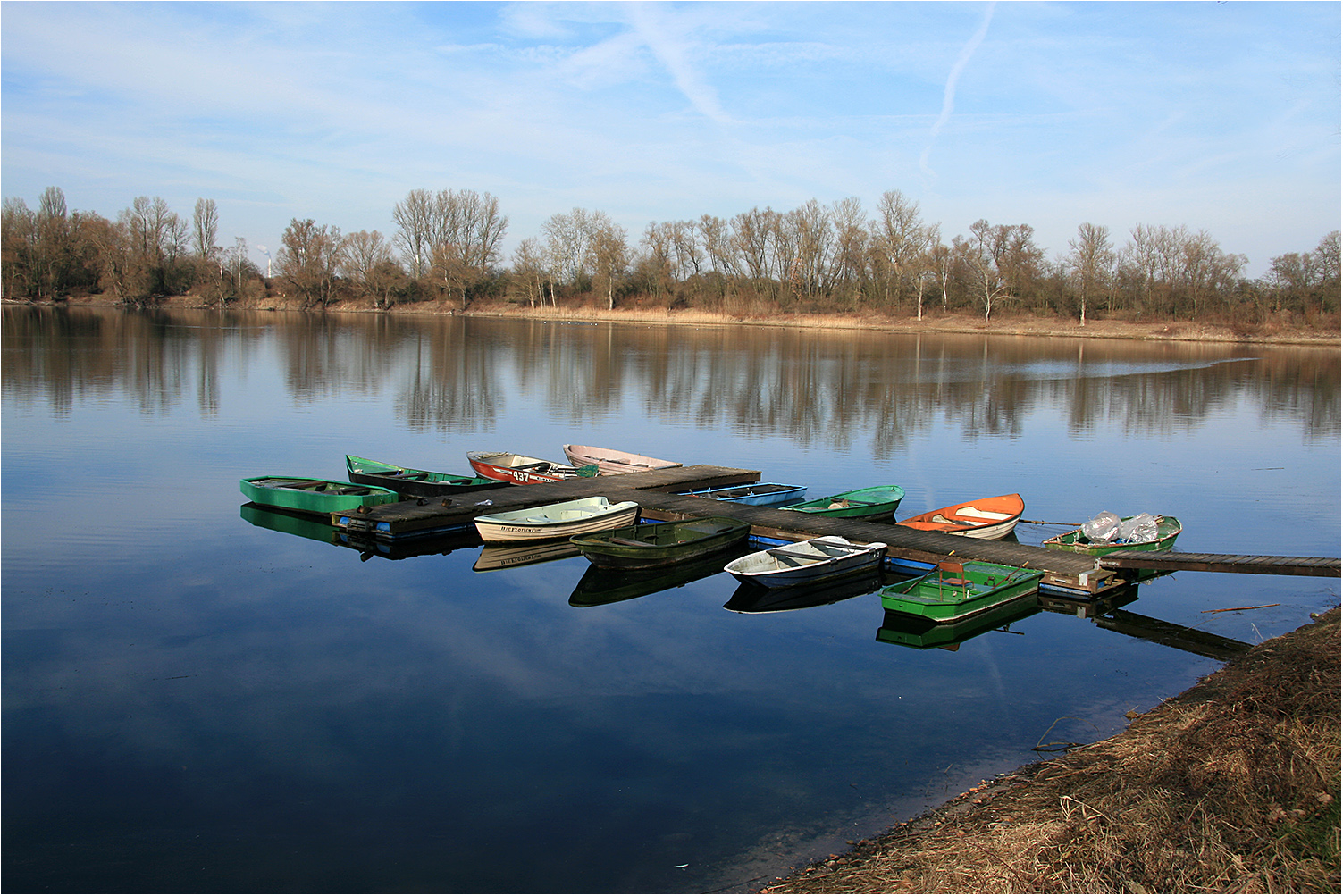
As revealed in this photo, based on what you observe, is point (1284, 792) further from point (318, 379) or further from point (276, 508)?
point (318, 379)

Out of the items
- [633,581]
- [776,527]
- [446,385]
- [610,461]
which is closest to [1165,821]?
[633,581]

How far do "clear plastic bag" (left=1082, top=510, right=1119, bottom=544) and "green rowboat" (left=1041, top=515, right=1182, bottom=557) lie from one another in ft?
0.24

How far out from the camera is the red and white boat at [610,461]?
23.1 m

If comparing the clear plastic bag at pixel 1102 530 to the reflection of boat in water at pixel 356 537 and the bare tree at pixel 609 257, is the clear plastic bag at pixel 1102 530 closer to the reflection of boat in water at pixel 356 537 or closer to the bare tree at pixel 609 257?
the reflection of boat in water at pixel 356 537

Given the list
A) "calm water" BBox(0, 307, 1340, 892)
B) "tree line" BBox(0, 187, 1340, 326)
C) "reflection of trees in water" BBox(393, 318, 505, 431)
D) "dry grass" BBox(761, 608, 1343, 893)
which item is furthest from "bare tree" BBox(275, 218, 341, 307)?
"dry grass" BBox(761, 608, 1343, 893)

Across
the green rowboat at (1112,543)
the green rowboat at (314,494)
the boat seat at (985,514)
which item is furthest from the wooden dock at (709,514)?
the boat seat at (985,514)

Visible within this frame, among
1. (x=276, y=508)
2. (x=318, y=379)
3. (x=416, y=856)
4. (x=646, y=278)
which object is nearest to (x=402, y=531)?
(x=276, y=508)

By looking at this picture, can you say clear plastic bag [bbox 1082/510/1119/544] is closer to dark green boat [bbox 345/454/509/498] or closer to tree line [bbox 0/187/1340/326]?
dark green boat [bbox 345/454/509/498]

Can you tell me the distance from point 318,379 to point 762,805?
3841cm

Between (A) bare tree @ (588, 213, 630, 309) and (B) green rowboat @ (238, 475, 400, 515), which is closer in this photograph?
(B) green rowboat @ (238, 475, 400, 515)

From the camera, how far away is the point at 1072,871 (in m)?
5.59

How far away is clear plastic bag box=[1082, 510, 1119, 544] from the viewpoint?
53.1 feet

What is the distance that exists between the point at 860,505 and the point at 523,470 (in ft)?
27.0

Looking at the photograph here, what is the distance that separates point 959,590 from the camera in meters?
13.8
